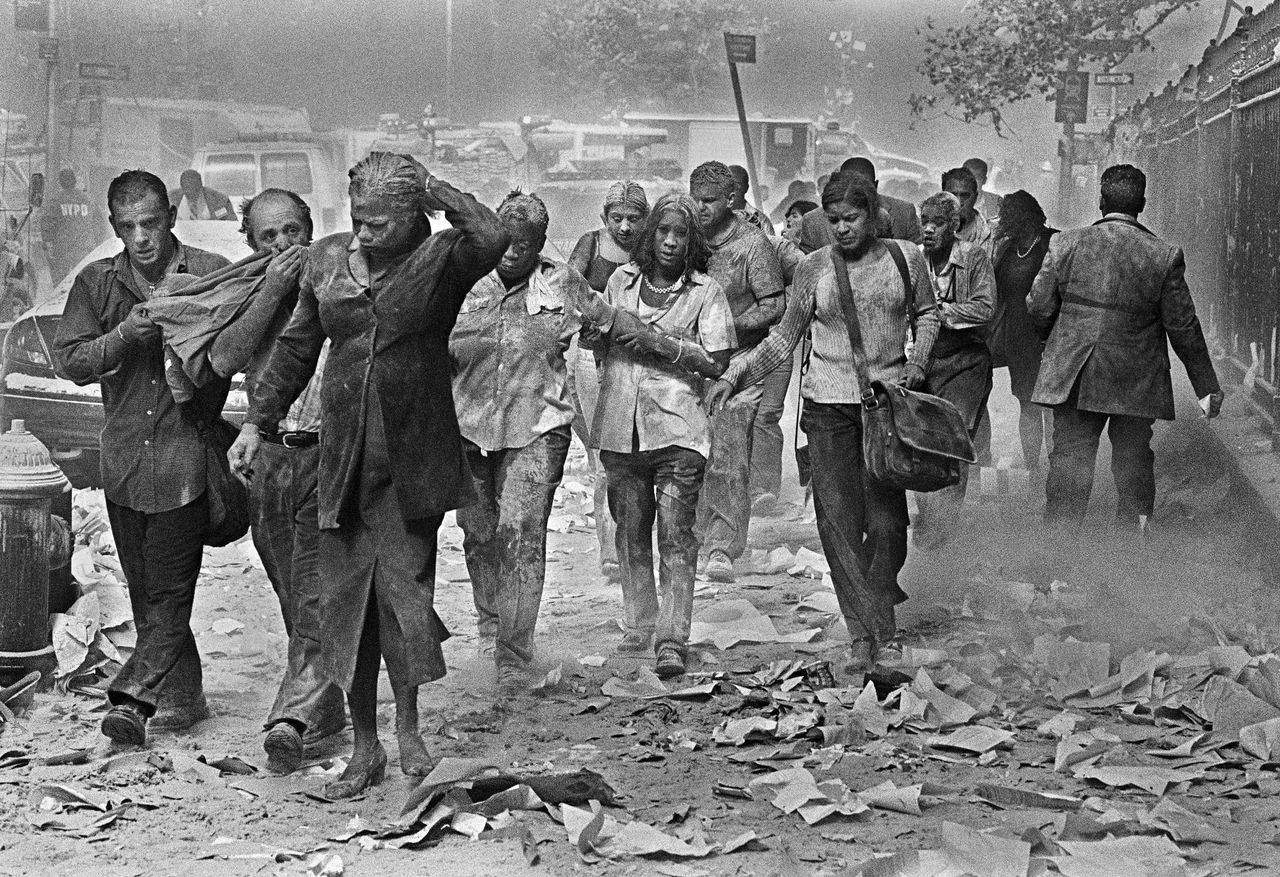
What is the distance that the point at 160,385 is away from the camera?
24.2 ft

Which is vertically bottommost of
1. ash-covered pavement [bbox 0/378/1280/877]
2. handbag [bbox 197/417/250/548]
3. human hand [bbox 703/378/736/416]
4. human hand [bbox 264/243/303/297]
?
ash-covered pavement [bbox 0/378/1280/877]

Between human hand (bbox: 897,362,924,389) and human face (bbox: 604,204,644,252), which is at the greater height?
human face (bbox: 604,204,644,252)

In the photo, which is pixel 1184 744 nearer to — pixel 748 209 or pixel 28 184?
pixel 748 209

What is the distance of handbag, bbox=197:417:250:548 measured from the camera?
7457mm

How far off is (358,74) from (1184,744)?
12.2 metres

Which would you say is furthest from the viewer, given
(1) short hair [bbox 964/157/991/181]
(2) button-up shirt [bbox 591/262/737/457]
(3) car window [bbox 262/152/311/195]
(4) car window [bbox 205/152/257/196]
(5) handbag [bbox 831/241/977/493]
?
(3) car window [bbox 262/152/311/195]

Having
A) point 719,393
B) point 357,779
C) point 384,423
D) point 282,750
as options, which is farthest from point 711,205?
point 357,779

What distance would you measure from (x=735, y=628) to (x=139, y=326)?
354 centimetres

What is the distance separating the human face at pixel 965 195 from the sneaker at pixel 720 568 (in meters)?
2.70

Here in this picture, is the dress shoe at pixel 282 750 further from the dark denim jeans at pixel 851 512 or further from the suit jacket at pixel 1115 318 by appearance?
the suit jacket at pixel 1115 318

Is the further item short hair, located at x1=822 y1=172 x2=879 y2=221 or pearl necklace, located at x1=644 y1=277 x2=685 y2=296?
pearl necklace, located at x1=644 y1=277 x2=685 y2=296

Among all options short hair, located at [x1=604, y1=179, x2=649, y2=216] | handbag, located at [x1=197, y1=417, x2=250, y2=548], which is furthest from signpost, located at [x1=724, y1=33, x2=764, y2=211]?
handbag, located at [x1=197, y1=417, x2=250, y2=548]

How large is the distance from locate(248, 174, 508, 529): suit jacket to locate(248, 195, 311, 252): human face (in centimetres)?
96

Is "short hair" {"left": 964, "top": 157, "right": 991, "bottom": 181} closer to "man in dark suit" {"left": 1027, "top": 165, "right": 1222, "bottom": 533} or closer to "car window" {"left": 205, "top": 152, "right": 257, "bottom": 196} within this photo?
"man in dark suit" {"left": 1027, "top": 165, "right": 1222, "bottom": 533}
